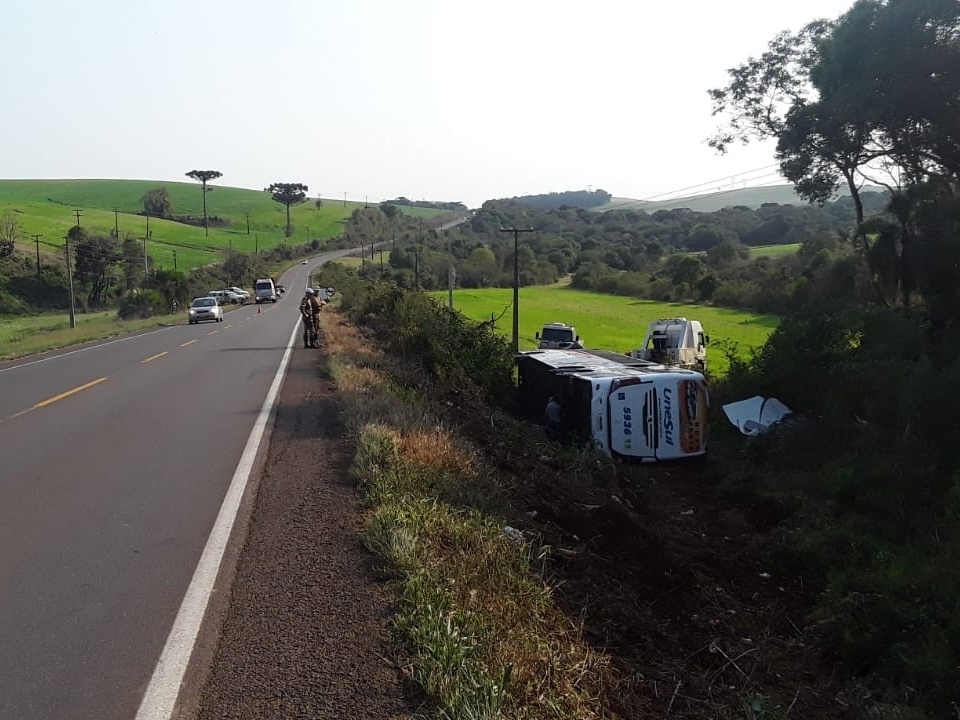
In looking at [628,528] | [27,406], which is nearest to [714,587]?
[628,528]

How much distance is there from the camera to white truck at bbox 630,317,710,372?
80.7 feet

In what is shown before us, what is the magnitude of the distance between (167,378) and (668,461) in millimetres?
10216

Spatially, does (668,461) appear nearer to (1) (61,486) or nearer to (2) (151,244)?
(1) (61,486)

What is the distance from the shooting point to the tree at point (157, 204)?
13825 cm

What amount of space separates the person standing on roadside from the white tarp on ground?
11254 mm

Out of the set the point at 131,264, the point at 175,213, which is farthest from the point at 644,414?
the point at 175,213

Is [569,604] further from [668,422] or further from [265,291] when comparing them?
[265,291]

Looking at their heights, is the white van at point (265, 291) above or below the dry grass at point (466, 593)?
above

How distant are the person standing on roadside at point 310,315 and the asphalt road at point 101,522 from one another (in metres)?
6.56

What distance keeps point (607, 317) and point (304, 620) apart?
5270cm

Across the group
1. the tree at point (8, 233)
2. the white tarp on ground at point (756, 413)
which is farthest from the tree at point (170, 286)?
the white tarp on ground at point (756, 413)

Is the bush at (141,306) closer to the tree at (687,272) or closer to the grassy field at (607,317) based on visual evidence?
the grassy field at (607,317)

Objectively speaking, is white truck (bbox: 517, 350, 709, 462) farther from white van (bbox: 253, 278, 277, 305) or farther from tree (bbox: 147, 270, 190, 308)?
white van (bbox: 253, 278, 277, 305)

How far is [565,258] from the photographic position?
108500mm
